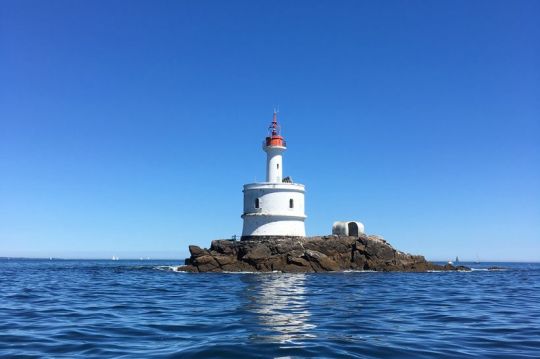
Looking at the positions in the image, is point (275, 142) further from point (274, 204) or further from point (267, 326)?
point (267, 326)

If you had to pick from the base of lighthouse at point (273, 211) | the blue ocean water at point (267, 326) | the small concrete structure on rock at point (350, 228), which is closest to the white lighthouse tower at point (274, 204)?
the base of lighthouse at point (273, 211)

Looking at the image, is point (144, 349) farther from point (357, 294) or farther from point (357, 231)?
point (357, 231)

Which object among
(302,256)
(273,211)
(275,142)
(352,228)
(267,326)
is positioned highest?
(275,142)

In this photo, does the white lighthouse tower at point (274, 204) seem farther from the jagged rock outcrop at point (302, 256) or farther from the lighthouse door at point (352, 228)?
the lighthouse door at point (352, 228)

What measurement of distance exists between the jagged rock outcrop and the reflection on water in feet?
60.5

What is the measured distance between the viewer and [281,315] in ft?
47.0

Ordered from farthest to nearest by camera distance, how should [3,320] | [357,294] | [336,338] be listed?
[357,294] < [3,320] < [336,338]

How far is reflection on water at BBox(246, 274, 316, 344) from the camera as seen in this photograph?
1095 centimetres

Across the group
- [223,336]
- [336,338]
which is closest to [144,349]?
[223,336]

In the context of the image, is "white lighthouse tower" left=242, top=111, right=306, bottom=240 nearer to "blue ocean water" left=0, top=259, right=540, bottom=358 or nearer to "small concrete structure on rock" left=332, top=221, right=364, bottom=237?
"small concrete structure on rock" left=332, top=221, right=364, bottom=237

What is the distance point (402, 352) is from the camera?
941 cm

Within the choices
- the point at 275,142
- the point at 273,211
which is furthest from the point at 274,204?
the point at 275,142

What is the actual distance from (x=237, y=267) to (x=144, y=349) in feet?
105

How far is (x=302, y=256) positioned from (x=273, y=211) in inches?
229
